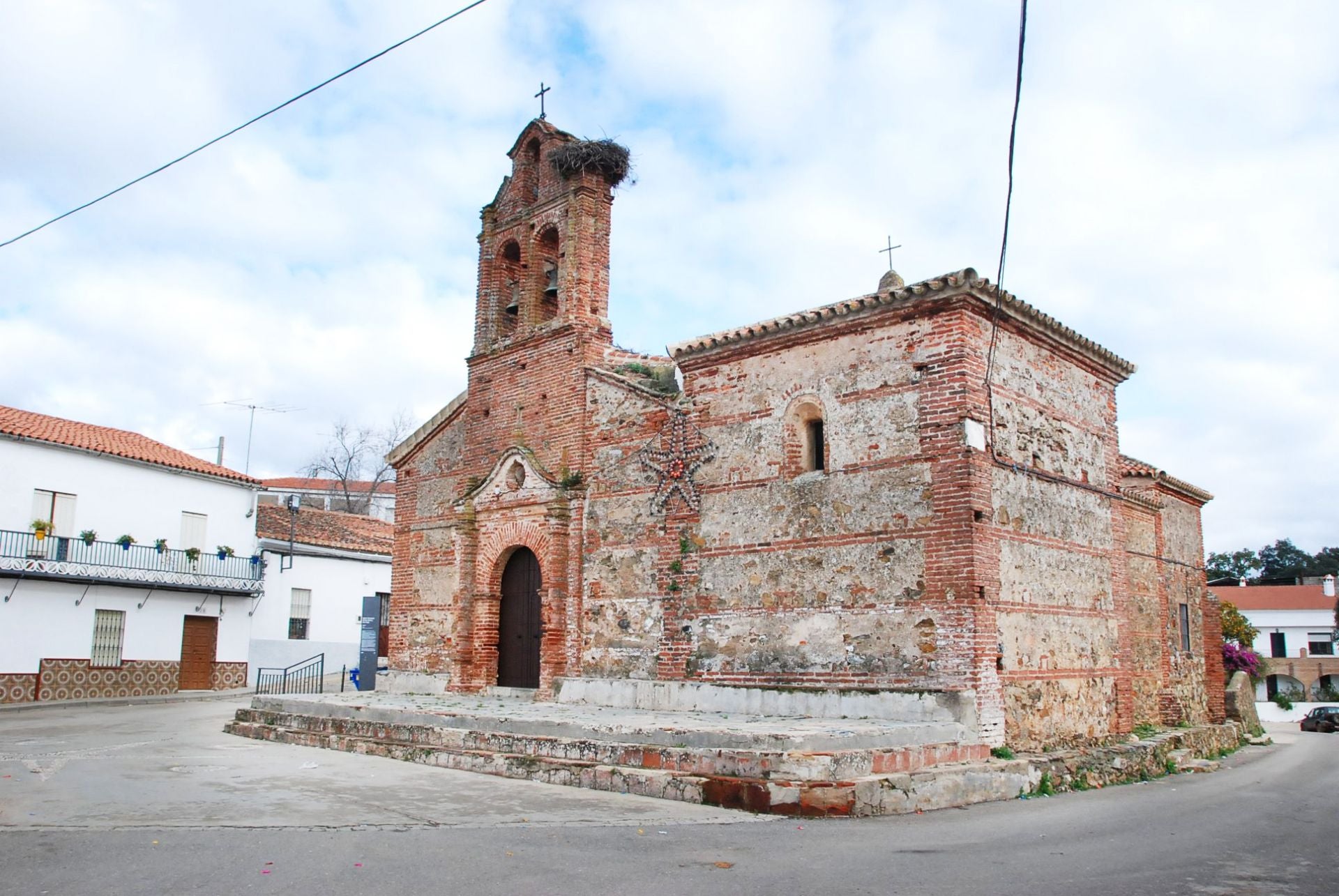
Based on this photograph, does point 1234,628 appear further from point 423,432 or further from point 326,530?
point 326,530

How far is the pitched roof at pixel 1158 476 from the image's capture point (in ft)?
54.3

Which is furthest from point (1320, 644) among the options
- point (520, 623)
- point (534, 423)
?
point (534, 423)

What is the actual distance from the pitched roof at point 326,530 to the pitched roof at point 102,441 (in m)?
1.90

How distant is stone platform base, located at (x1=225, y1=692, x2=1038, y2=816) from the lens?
26.9ft

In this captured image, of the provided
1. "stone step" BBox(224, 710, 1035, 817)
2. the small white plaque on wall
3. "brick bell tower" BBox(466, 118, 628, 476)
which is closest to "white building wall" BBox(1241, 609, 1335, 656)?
"brick bell tower" BBox(466, 118, 628, 476)

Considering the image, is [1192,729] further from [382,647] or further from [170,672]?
[170,672]

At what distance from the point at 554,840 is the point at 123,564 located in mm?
22224

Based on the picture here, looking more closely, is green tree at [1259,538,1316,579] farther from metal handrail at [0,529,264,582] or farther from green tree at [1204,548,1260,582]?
metal handrail at [0,529,264,582]

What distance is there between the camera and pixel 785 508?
11.9 metres

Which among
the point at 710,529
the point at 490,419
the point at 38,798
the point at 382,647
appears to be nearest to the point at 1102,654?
the point at 710,529

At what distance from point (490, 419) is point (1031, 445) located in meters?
8.22

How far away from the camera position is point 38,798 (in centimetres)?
845

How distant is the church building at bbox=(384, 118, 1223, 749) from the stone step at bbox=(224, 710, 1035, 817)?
849mm

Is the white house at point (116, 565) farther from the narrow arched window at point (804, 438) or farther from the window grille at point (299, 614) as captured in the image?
the narrow arched window at point (804, 438)
